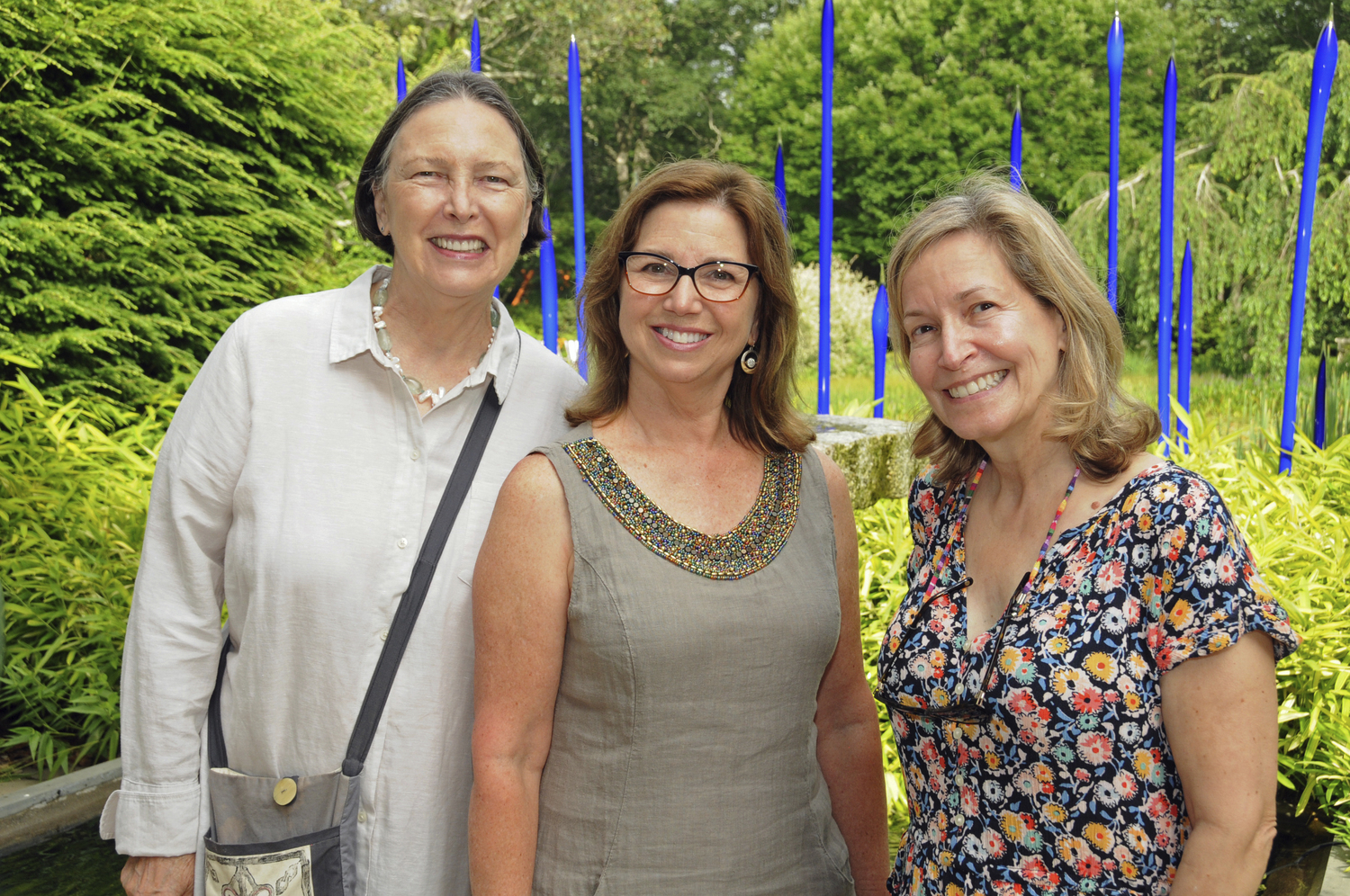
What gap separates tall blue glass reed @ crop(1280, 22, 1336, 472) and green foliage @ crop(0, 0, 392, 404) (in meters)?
Answer: 4.97

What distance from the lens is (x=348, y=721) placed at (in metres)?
1.60

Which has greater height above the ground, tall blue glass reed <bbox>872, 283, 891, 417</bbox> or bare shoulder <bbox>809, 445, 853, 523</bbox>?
tall blue glass reed <bbox>872, 283, 891, 417</bbox>

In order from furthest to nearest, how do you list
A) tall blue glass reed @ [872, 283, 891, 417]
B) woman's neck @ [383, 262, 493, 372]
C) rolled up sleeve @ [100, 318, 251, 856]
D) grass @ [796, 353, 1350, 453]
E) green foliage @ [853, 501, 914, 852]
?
1. grass @ [796, 353, 1350, 453]
2. tall blue glass reed @ [872, 283, 891, 417]
3. green foliage @ [853, 501, 914, 852]
4. woman's neck @ [383, 262, 493, 372]
5. rolled up sleeve @ [100, 318, 251, 856]

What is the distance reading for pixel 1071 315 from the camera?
1.52 meters

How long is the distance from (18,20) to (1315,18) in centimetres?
2045

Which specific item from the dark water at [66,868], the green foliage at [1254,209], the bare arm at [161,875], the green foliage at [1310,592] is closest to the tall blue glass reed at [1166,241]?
the green foliage at [1310,592]

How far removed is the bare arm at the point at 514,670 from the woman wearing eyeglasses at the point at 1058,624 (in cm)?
59

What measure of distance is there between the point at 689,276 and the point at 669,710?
731 mm

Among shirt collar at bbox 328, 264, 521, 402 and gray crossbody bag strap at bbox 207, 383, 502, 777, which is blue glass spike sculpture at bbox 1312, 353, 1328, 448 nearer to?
shirt collar at bbox 328, 264, 521, 402

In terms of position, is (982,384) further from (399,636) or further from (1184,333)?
(1184,333)

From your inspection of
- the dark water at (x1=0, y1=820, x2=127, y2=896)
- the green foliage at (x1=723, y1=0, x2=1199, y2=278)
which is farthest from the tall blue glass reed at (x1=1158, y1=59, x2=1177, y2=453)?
the green foliage at (x1=723, y1=0, x2=1199, y2=278)

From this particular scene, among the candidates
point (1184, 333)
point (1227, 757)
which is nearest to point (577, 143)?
point (1227, 757)

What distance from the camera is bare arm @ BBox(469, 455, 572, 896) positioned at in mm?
1491

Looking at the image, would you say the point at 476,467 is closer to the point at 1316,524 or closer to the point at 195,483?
the point at 195,483
